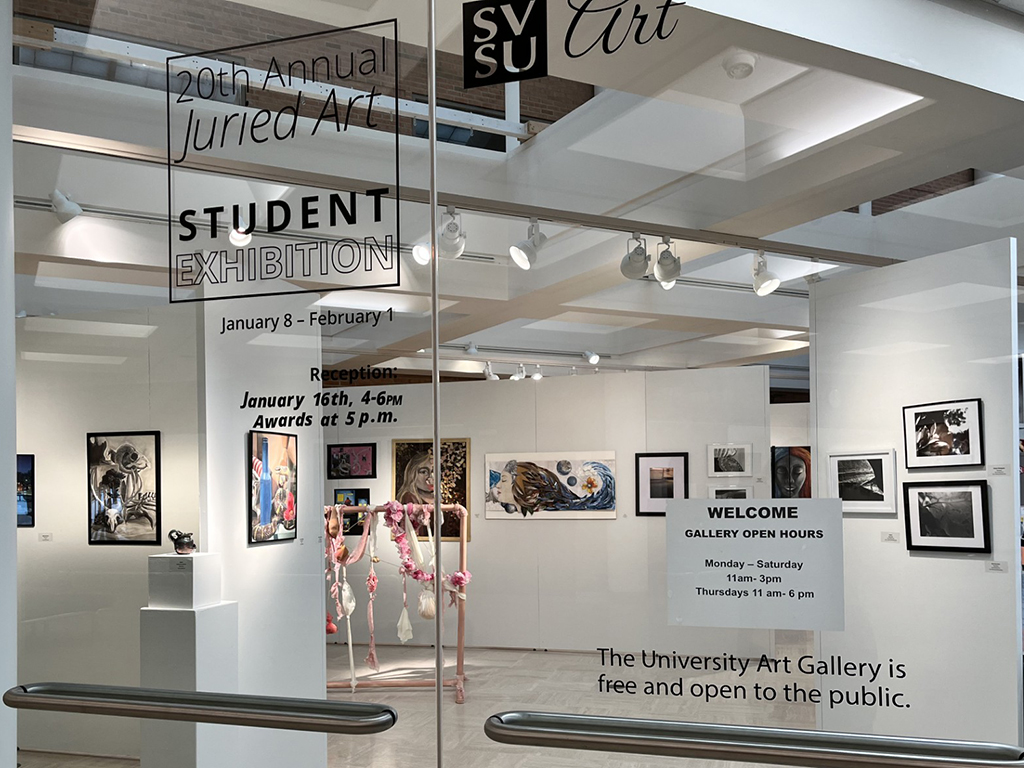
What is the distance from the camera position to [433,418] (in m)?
2.86

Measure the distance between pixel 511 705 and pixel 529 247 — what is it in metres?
1.44

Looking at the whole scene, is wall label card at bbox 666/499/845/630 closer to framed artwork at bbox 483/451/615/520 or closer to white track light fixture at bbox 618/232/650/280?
framed artwork at bbox 483/451/615/520

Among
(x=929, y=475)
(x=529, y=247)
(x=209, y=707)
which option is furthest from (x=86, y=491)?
(x=929, y=475)

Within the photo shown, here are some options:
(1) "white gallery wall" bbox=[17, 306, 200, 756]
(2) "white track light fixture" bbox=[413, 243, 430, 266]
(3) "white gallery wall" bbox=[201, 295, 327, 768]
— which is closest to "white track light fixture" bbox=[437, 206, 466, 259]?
(2) "white track light fixture" bbox=[413, 243, 430, 266]

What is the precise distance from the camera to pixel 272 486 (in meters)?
3.00

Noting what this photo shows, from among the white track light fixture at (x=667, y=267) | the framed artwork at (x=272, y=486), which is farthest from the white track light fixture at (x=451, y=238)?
the framed artwork at (x=272, y=486)

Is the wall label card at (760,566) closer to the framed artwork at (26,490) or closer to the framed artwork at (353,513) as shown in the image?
the framed artwork at (353,513)

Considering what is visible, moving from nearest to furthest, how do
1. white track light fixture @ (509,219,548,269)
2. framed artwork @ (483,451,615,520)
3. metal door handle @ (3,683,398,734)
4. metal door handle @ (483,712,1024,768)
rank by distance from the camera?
metal door handle @ (483,712,1024,768), metal door handle @ (3,683,398,734), framed artwork @ (483,451,615,520), white track light fixture @ (509,219,548,269)

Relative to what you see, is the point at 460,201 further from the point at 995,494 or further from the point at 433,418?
the point at 995,494

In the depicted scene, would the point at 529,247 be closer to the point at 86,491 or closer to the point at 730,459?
the point at 730,459

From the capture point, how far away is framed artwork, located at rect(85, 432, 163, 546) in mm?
3105

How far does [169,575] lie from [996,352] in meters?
2.72

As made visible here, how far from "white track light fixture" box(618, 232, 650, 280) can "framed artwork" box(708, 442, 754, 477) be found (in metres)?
0.61

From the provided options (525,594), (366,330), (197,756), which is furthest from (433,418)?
(197,756)
